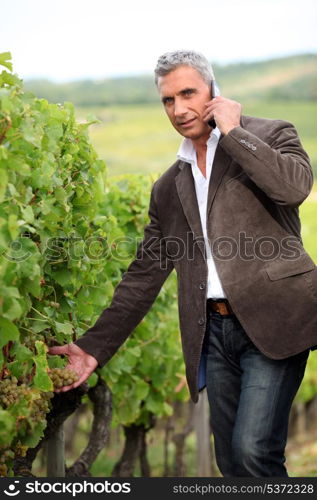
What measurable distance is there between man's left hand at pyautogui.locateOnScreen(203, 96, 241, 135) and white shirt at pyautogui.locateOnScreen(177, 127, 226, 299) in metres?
0.16

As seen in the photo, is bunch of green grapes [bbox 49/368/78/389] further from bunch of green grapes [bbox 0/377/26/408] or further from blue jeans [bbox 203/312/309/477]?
blue jeans [bbox 203/312/309/477]

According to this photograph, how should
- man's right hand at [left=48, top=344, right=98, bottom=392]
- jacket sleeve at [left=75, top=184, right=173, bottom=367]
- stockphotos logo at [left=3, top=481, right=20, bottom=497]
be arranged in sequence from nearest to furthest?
stockphotos logo at [left=3, top=481, right=20, bottom=497], man's right hand at [left=48, top=344, right=98, bottom=392], jacket sleeve at [left=75, top=184, right=173, bottom=367]

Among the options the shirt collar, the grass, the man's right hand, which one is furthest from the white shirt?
the grass

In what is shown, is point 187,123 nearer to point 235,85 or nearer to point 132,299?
point 132,299

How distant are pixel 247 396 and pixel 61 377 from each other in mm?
838

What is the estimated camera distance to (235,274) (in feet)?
12.3

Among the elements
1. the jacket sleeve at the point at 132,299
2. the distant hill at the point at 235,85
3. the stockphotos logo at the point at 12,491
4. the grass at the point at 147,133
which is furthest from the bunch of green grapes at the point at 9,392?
the distant hill at the point at 235,85

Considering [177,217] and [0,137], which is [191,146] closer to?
[177,217]

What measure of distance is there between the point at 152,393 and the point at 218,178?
346cm

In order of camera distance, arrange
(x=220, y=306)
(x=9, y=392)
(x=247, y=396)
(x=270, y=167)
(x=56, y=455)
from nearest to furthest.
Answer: (x=9, y=392) < (x=270, y=167) < (x=247, y=396) < (x=220, y=306) < (x=56, y=455)

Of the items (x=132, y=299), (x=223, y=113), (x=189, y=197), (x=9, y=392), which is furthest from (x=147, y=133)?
(x=9, y=392)

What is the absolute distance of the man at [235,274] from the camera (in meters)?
3.65

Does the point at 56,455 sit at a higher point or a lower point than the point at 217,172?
lower

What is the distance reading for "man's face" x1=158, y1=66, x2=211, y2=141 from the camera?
3920 millimetres
